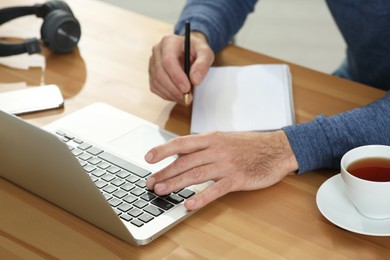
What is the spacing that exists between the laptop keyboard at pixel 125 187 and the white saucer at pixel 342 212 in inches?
8.8

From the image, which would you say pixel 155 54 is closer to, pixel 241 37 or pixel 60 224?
pixel 60 224

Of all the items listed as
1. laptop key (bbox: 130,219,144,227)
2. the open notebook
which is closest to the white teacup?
the open notebook

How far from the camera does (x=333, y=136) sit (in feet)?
4.27

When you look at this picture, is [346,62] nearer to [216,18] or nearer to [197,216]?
[216,18]

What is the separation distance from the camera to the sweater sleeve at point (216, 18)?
1718mm

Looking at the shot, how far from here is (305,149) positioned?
1290 millimetres

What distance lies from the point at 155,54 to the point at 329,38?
2.28 metres

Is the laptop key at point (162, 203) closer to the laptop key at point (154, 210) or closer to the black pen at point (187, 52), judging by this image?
the laptop key at point (154, 210)

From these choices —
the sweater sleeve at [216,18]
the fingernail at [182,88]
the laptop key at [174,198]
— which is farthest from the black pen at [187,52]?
the laptop key at [174,198]

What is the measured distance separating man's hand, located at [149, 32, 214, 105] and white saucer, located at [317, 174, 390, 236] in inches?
15.1

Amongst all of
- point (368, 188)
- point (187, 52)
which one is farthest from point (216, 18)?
point (368, 188)

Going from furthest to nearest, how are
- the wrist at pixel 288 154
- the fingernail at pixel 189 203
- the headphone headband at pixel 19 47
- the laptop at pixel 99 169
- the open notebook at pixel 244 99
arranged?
the headphone headband at pixel 19 47
the open notebook at pixel 244 99
the wrist at pixel 288 154
the fingernail at pixel 189 203
the laptop at pixel 99 169

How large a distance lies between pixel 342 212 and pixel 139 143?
41cm

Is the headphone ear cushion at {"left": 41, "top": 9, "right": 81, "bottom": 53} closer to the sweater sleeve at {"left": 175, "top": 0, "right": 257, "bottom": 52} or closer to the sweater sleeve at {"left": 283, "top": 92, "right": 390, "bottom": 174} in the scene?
the sweater sleeve at {"left": 175, "top": 0, "right": 257, "bottom": 52}
